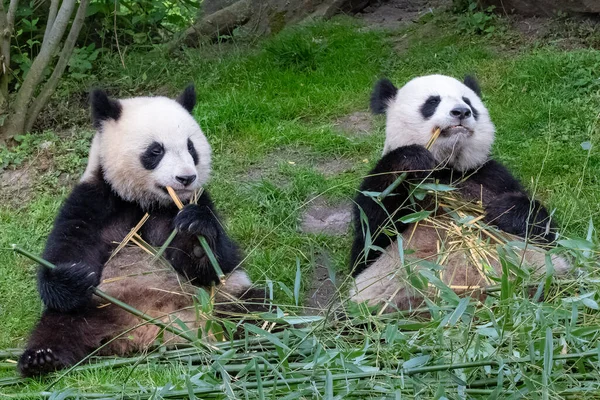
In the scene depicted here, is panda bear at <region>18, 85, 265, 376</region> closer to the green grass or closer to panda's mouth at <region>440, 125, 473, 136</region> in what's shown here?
the green grass

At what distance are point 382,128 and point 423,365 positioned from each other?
4.47 metres

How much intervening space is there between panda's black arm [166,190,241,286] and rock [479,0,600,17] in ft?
17.2

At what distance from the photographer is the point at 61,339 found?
177 inches

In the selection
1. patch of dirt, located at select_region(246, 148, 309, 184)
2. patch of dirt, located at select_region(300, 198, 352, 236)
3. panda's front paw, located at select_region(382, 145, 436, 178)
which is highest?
panda's front paw, located at select_region(382, 145, 436, 178)

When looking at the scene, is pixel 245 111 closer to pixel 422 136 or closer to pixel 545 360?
pixel 422 136

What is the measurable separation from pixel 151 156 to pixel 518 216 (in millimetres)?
2184

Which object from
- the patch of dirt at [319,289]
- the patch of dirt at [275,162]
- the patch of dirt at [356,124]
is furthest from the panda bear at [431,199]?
the patch of dirt at [356,124]

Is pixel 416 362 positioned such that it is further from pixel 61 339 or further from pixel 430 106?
pixel 430 106

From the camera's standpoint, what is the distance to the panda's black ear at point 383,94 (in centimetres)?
580

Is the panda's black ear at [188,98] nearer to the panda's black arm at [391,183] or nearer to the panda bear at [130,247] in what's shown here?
the panda bear at [130,247]

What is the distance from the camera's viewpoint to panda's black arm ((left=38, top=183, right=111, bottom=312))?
4.53 metres

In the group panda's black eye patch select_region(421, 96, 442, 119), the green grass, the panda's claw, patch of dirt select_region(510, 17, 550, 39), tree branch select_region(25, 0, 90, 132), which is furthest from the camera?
patch of dirt select_region(510, 17, 550, 39)

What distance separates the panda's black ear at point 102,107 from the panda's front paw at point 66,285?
106 cm

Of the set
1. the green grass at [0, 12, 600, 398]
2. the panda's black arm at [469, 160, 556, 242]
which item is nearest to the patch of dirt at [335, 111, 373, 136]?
the green grass at [0, 12, 600, 398]
